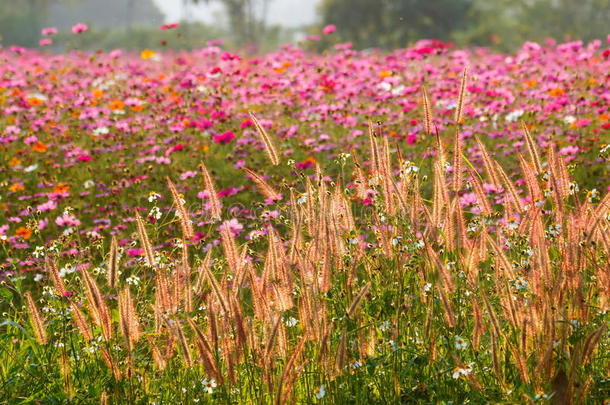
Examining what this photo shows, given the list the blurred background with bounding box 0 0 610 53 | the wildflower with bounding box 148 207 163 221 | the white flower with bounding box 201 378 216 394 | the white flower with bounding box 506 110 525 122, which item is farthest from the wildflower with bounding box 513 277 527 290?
the blurred background with bounding box 0 0 610 53

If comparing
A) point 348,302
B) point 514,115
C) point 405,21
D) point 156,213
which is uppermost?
point 405,21

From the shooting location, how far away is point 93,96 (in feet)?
27.7

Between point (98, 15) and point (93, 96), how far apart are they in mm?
82328

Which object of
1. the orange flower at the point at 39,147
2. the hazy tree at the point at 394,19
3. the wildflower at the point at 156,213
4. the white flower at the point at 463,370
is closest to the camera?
the white flower at the point at 463,370

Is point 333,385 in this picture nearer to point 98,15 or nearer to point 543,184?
point 543,184

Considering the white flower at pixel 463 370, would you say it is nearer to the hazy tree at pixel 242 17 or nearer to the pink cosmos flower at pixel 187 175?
the pink cosmos flower at pixel 187 175

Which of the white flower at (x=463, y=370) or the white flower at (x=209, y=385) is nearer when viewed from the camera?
the white flower at (x=463, y=370)

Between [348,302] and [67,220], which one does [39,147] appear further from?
[348,302]

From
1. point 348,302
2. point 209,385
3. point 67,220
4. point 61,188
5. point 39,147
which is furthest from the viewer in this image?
point 39,147

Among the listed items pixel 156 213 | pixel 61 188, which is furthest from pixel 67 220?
pixel 156 213

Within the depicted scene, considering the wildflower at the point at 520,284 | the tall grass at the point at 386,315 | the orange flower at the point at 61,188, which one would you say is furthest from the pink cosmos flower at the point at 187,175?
the wildflower at the point at 520,284

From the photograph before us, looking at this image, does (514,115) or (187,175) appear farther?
(514,115)

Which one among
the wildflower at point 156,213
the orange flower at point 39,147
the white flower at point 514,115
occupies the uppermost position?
the wildflower at point 156,213

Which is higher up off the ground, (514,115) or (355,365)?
(514,115)
